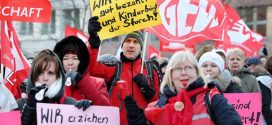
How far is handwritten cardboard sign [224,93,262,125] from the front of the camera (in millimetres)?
7379

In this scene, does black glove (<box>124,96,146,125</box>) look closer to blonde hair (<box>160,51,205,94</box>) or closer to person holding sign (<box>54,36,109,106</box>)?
blonde hair (<box>160,51,205,94</box>)

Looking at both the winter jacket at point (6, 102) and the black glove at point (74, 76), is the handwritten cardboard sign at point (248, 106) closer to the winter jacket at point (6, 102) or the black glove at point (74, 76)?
the black glove at point (74, 76)

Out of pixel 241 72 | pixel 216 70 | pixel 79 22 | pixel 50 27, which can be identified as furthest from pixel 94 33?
pixel 50 27

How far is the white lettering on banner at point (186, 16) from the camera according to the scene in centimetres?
927

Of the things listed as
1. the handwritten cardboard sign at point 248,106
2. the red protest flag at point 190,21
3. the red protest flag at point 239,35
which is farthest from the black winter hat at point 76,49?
the red protest flag at point 239,35

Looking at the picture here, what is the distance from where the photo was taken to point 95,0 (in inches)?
305

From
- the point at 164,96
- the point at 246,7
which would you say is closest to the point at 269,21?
the point at 246,7

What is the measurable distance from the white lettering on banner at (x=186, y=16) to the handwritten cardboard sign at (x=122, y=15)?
4.82 ft

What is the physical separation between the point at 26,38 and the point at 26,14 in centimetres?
3714

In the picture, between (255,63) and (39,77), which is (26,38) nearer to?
(255,63)

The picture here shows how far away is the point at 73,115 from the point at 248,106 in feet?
8.37

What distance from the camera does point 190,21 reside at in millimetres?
9352

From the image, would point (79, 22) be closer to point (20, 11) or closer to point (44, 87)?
point (20, 11)

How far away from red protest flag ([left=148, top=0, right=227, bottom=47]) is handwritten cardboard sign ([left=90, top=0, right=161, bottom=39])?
4.54 feet
